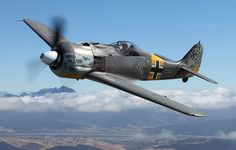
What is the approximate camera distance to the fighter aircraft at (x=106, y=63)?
25.9 m

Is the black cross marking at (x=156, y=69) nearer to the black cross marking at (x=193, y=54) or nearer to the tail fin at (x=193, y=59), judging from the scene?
the tail fin at (x=193, y=59)

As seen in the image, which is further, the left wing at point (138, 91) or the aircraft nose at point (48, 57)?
the aircraft nose at point (48, 57)

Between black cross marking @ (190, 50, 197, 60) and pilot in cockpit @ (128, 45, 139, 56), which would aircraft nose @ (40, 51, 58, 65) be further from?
black cross marking @ (190, 50, 197, 60)

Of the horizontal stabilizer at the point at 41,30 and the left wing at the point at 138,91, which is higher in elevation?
the horizontal stabilizer at the point at 41,30

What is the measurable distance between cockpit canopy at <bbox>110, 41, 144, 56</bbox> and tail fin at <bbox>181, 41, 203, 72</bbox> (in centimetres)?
1019

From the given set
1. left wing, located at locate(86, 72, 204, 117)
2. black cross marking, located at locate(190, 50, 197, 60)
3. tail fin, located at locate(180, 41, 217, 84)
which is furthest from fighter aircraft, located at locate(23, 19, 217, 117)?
black cross marking, located at locate(190, 50, 197, 60)

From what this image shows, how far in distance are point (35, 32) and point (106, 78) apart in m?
10.9

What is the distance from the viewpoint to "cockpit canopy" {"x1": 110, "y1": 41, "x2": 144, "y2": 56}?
99.6ft

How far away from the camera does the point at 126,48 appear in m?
30.9

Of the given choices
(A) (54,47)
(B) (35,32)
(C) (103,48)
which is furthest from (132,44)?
(B) (35,32)

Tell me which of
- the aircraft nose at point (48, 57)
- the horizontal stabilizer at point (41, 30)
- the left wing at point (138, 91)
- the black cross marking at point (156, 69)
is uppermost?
the horizontal stabilizer at point (41, 30)

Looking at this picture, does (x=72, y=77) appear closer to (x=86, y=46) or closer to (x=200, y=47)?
(x=86, y=46)

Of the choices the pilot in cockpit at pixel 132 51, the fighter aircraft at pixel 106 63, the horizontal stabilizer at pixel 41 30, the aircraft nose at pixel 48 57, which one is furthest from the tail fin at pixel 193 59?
the aircraft nose at pixel 48 57

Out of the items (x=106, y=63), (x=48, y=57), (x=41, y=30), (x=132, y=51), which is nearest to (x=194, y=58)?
(x=132, y=51)
